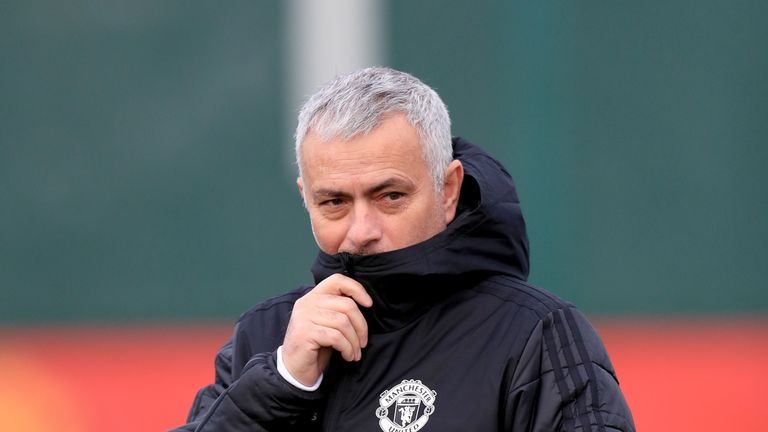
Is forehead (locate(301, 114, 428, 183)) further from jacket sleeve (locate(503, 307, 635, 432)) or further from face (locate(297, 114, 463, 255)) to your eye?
jacket sleeve (locate(503, 307, 635, 432))

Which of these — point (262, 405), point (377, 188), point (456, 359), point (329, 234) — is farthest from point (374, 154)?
point (262, 405)

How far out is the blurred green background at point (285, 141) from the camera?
10.1m

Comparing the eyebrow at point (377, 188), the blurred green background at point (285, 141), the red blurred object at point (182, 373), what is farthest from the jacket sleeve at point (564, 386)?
the blurred green background at point (285, 141)

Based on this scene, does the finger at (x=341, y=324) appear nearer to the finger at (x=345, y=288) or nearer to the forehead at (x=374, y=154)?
the finger at (x=345, y=288)

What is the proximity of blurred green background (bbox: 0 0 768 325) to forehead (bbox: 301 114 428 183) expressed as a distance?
746 centimetres

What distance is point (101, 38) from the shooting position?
1049 centimetres

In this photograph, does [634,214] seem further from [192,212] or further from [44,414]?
[44,414]

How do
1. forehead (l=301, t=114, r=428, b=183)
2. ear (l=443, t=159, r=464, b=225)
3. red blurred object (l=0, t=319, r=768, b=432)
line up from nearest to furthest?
forehead (l=301, t=114, r=428, b=183)
ear (l=443, t=159, r=464, b=225)
red blurred object (l=0, t=319, r=768, b=432)

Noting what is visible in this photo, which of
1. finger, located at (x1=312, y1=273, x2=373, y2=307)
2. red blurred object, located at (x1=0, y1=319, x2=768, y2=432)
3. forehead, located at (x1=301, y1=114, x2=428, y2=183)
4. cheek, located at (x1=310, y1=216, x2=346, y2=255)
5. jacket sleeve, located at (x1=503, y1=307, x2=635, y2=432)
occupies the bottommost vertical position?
red blurred object, located at (x1=0, y1=319, x2=768, y2=432)

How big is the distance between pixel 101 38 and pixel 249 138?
4.95 feet

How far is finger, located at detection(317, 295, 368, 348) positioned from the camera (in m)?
2.39

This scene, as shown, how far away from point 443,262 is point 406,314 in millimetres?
127

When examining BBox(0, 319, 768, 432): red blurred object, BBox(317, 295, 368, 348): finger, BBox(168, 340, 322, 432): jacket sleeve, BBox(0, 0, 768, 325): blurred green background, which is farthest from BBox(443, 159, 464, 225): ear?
BBox(0, 0, 768, 325): blurred green background

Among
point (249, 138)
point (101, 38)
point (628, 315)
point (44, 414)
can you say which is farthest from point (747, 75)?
point (44, 414)
